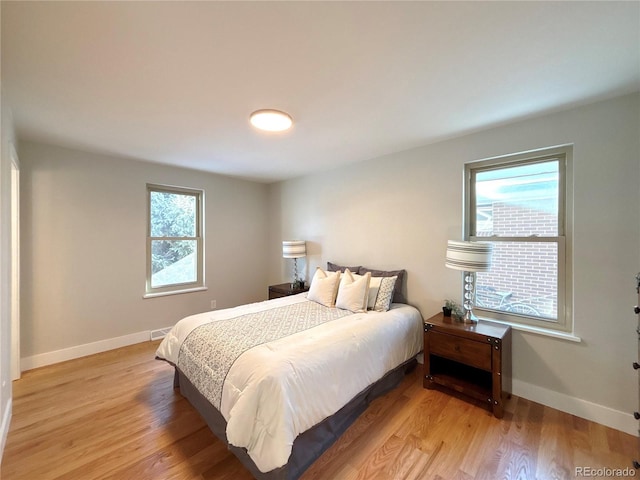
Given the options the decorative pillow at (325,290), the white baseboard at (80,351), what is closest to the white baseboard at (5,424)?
the white baseboard at (80,351)

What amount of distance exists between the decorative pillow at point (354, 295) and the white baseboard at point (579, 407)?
1487 mm

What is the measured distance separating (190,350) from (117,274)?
207cm

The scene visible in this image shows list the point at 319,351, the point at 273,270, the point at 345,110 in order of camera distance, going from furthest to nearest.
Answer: the point at 273,270, the point at 345,110, the point at 319,351

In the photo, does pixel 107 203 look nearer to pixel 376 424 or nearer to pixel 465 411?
pixel 376 424

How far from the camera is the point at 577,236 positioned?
2.03 metres


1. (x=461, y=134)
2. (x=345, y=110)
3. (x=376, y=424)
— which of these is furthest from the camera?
(x=461, y=134)

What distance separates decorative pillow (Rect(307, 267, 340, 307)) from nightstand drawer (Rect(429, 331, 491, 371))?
3.47 feet

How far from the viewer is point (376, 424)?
Result: 1.94m

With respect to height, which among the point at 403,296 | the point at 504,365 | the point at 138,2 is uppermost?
the point at 138,2

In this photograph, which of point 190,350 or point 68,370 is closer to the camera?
point 190,350

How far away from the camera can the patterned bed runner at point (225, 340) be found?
1708 millimetres

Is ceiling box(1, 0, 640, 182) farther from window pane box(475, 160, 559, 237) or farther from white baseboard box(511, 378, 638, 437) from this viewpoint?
white baseboard box(511, 378, 638, 437)

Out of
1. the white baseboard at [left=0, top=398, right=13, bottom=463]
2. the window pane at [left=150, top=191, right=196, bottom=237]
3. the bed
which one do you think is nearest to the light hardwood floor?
the white baseboard at [left=0, top=398, right=13, bottom=463]

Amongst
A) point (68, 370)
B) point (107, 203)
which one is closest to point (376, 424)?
point (68, 370)
